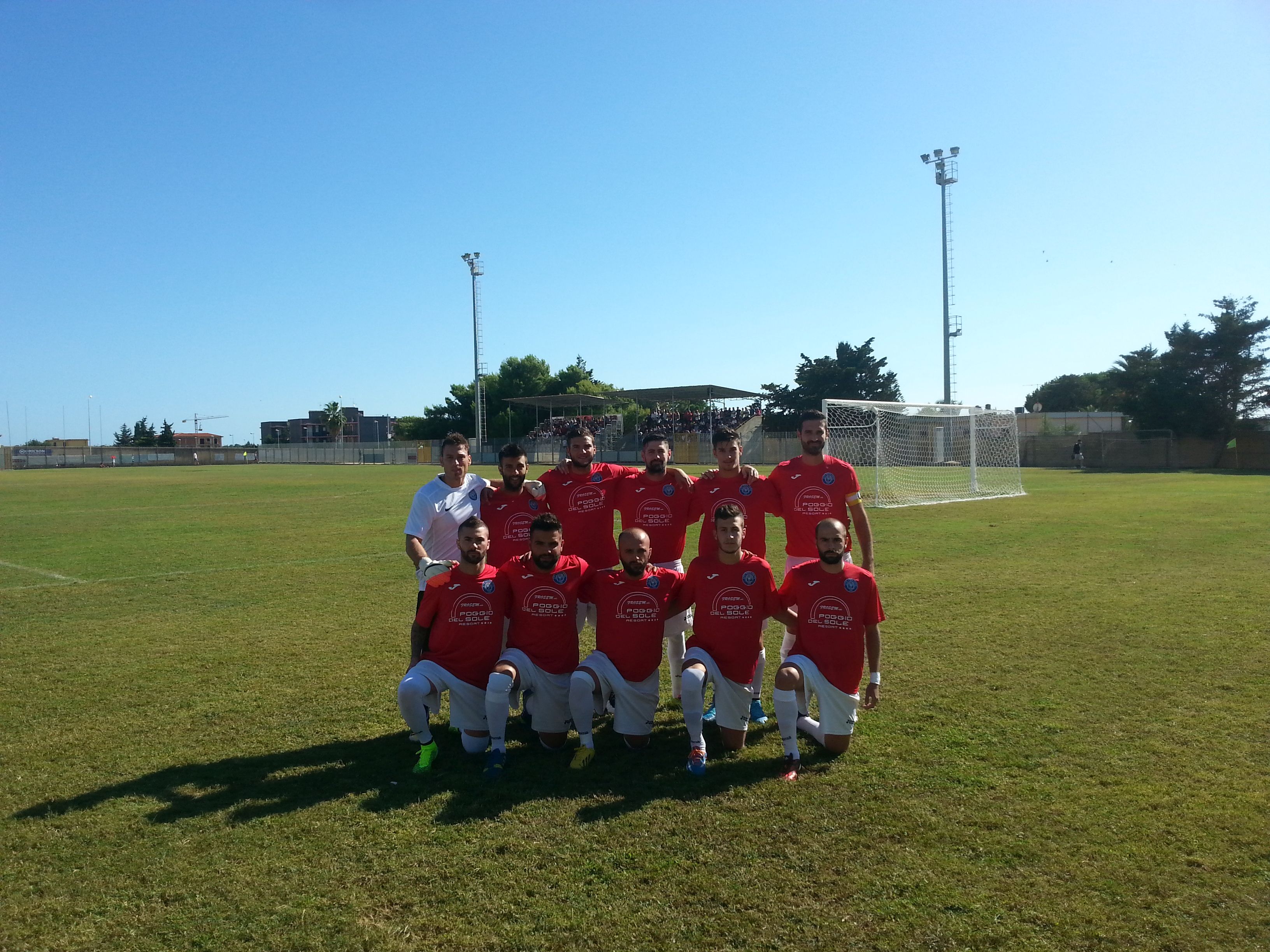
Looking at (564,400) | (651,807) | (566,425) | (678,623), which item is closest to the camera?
(651,807)

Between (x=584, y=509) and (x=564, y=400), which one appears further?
(x=564, y=400)

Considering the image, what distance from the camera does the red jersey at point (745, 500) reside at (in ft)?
19.6

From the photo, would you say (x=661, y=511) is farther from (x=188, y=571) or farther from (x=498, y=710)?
(x=188, y=571)

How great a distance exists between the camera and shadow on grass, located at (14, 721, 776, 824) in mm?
4348

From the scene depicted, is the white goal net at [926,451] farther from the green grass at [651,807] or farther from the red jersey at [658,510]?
the red jersey at [658,510]

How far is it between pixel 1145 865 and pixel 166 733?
17.5 ft

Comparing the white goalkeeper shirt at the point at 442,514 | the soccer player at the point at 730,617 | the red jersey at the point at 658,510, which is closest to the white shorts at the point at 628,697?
the soccer player at the point at 730,617

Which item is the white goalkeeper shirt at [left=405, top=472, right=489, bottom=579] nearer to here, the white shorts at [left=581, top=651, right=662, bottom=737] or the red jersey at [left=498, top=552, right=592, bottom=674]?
the red jersey at [left=498, top=552, right=592, bottom=674]

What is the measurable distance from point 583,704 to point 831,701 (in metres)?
1.38

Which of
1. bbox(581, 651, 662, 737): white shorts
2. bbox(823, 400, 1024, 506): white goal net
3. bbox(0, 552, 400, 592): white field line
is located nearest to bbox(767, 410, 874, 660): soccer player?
Result: bbox(581, 651, 662, 737): white shorts

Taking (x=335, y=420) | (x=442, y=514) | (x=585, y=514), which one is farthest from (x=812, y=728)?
(x=335, y=420)

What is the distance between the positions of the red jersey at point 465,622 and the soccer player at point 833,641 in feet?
5.48

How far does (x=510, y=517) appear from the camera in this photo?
5930 millimetres

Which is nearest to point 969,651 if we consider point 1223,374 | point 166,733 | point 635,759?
point 635,759
